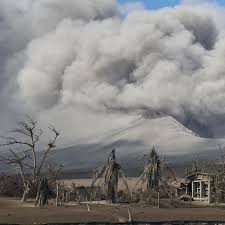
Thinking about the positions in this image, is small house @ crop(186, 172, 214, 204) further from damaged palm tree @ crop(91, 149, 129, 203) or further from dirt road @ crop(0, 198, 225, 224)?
dirt road @ crop(0, 198, 225, 224)

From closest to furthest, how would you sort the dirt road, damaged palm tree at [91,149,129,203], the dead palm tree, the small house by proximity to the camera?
1. the dirt road
2. damaged palm tree at [91,149,129,203]
3. the dead palm tree
4. the small house

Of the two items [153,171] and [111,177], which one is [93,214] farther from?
[153,171]

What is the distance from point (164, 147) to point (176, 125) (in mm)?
8124

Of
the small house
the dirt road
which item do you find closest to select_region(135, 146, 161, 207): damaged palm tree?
the small house

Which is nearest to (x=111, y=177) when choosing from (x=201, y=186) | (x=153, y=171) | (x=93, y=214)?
(x=153, y=171)

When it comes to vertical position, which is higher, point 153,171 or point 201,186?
point 153,171

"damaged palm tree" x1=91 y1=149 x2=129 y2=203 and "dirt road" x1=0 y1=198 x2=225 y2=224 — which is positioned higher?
"damaged palm tree" x1=91 y1=149 x2=129 y2=203

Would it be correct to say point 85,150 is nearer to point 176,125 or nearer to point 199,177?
point 176,125

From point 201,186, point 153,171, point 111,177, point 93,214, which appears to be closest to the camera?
point 93,214

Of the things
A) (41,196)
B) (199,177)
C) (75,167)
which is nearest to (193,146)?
(75,167)

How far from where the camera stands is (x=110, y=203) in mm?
54062

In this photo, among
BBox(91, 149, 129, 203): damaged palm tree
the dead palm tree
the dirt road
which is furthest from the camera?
the dead palm tree

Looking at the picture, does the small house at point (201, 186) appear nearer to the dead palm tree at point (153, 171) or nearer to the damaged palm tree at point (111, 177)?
the dead palm tree at point (153, 171)

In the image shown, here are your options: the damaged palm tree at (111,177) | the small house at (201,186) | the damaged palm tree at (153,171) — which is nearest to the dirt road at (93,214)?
the damaged palm tree at (111,177)
